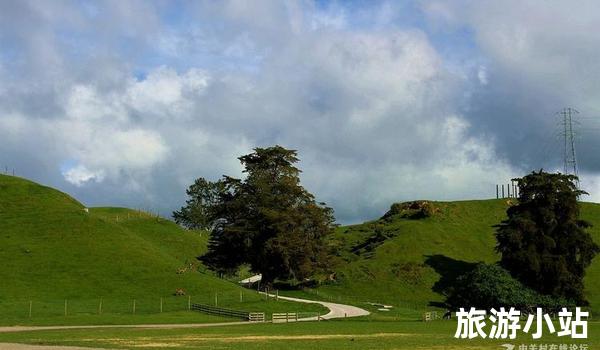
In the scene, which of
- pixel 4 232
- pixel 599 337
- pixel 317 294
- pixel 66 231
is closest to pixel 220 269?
pixel 317 294

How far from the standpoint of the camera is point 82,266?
112312 mm

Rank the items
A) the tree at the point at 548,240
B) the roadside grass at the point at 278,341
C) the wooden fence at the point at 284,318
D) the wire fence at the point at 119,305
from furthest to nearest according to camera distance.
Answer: the tree at the point at 548,240, the wire fence at the point at 119,305, the wooden fence at the point at 284,318, the roadside grass at the point at 278,341

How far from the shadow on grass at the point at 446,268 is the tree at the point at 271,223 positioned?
20816 mm

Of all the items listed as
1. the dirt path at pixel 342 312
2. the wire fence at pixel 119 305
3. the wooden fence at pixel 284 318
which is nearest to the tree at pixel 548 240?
the dirt path at pixel 342 312

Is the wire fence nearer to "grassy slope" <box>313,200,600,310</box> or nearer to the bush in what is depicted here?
"grassy slope" <box>313,200,600,310</box>

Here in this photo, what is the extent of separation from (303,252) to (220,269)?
23.9 meters

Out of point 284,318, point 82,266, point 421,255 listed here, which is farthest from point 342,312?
point 82,266

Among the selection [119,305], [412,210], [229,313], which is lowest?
[229,313]

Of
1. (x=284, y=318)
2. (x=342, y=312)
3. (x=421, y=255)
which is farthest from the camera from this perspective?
(x=421, y=255)

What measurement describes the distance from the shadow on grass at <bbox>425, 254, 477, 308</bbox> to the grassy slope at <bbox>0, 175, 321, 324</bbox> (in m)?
34.4

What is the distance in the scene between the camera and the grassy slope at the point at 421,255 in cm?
11975

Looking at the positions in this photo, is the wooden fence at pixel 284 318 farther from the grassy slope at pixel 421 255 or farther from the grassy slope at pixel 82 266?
the grassy slope at pixel 421 255

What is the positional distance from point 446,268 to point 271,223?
36740 mm

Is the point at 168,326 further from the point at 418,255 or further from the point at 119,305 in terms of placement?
the point at 418,255
